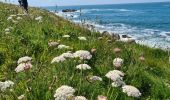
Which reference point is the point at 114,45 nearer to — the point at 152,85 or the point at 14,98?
the point at 152,85

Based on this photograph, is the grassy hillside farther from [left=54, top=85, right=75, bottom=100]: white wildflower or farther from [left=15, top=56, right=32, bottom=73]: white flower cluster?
[left=54, top=85, right=75, bottom=100]: white wildflower

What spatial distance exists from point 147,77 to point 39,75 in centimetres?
239

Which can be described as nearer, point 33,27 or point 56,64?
point 56,64

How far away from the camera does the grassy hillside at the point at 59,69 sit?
551 cm

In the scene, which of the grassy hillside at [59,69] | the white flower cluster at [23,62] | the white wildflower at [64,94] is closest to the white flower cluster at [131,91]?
the grassy hillside at [59,69]

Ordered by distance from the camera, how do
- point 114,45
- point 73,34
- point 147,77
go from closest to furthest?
point 147,77
point 114,45
point 73,34

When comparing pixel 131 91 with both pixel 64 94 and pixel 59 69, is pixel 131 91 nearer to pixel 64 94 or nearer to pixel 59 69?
pixel 64 94

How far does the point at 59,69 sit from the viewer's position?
21.3 feet

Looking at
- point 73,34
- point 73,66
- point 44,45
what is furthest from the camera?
point 73,34

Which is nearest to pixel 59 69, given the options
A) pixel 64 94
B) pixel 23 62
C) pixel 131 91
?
pixel 23 62

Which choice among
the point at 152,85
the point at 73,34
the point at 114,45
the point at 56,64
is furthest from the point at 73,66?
the point at 73,34

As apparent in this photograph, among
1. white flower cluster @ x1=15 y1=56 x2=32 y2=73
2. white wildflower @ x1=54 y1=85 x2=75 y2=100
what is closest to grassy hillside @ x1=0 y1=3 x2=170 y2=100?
white flower cluster @ x1=15 y1=56 x2=32 y2=73

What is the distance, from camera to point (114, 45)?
10.0 meters

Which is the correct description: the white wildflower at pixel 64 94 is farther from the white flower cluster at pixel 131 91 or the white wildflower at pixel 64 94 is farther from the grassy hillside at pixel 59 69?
the white flower cluster at pixel 131 91
